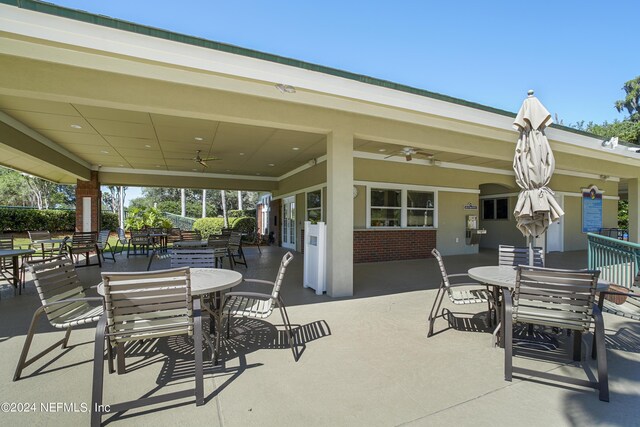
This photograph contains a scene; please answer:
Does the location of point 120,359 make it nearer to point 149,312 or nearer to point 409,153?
point 149,312

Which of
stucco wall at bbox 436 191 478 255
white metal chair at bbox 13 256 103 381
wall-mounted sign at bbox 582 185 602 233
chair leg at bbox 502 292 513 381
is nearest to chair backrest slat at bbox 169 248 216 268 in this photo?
white metal chair at bbox 13 256 103 381

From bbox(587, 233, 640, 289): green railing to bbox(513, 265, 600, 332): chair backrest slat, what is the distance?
2968 millimetres

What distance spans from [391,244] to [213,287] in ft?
23.8

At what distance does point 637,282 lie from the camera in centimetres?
429

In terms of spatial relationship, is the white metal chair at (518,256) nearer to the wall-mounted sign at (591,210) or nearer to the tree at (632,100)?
the wall-mounted sign at (591,210)

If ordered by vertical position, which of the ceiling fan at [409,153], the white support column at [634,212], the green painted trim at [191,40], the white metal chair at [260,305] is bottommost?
the white metal chair at [260,305]

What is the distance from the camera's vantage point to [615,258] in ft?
16.7

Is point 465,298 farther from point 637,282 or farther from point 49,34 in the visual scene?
point 49,34

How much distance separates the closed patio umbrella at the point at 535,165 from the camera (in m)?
3.73

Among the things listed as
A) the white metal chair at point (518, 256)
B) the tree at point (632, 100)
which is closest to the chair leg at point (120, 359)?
the white metal chair at point (518, 256)

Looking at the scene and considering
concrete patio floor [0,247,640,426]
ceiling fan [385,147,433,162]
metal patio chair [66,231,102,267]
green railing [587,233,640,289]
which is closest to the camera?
concrete patio floor [0,247,640,426]

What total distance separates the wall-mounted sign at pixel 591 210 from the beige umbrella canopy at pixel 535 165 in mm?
11711

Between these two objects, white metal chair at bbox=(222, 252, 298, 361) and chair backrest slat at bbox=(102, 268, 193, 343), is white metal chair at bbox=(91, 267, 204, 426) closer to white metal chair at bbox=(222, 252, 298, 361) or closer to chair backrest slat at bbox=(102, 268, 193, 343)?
chair backrest slat at bbox=(102, 268, 193, 343)

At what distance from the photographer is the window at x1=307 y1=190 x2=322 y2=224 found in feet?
33.8
